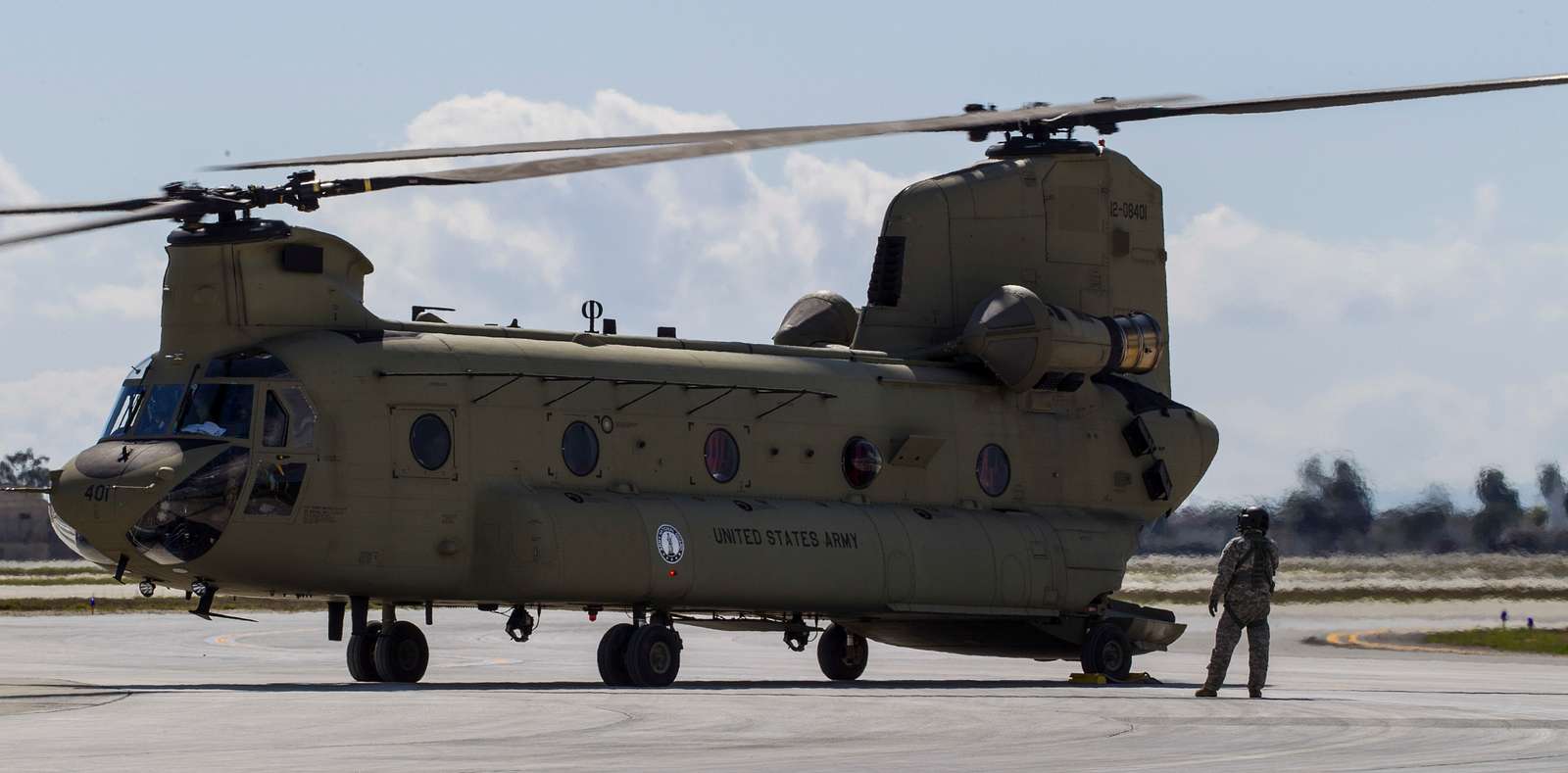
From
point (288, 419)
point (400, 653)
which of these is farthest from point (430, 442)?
point (400, 653)

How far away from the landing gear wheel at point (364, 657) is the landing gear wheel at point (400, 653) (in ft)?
0.31

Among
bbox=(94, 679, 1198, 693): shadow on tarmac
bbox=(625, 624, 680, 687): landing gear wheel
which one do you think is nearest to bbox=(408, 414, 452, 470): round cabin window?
bbox=(94, 679, 1198, 693): shadow on tarmac

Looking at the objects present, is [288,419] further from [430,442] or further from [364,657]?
[364,657]

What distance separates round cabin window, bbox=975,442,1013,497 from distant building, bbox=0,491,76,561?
87.4m

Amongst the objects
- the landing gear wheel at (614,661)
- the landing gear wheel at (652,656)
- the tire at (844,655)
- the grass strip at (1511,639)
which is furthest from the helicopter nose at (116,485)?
the grass strip at (1511,639)

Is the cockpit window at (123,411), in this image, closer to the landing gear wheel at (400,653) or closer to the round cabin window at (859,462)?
the landing gear wheel at (400,653)

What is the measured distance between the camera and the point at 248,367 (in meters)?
21.9

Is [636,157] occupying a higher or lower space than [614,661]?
higher

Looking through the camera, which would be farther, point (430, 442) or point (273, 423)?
point (430, 442)

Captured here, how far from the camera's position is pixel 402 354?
74.2ft

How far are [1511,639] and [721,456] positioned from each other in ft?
61.1

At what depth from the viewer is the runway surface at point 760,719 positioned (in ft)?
44.1

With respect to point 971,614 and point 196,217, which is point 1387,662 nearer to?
point 971,614

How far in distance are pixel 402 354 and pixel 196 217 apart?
242 centimetres
